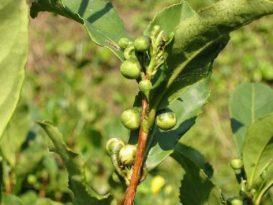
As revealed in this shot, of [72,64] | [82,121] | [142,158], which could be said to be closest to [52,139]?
[142,158]

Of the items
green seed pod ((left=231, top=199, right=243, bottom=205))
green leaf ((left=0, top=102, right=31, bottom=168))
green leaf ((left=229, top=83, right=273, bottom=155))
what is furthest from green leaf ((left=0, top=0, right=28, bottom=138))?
green leaf ((left=0, top=102, right=31, bottom=168))

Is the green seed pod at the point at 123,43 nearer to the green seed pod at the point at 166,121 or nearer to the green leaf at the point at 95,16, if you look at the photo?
the green leaf at the point at 95,16

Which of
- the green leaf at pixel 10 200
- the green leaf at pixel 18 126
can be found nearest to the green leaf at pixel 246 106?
the green leaf at pixel 10 200

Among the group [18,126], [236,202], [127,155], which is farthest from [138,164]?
[18,126]

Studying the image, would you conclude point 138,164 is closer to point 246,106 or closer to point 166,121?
point 166,121

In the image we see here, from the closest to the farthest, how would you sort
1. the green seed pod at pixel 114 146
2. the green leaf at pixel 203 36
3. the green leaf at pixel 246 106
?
the green leaf at pixel 203 36, the green seed pod at pixel 114 146, the green leaf at pixel 246 106

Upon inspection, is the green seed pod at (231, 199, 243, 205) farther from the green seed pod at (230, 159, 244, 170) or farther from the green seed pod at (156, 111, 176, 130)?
the green seed pod at (156, 111, 176, 130)
